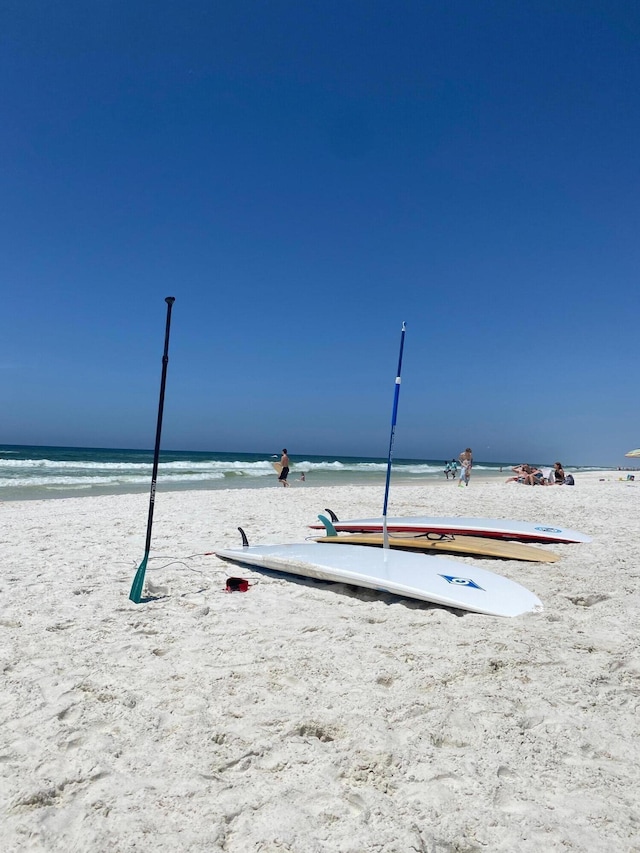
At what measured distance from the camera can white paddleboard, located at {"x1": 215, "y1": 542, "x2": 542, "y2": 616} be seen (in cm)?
412

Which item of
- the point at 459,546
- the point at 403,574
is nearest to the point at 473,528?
the point at 459,546

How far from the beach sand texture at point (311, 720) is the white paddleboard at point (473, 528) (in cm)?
233

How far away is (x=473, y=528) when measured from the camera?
24.7 ft

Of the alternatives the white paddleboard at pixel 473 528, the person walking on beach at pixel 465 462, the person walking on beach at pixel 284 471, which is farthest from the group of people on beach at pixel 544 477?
the white paddleboard at pixel 473 528

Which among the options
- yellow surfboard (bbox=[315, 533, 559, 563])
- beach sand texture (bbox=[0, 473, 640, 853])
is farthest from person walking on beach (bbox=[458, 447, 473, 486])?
beach sand texture (bbox=[0, 473, 640, 853])

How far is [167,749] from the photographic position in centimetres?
236

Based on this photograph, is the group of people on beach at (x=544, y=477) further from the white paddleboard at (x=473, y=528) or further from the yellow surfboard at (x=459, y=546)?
the yellow surfboard at (x=459, y=546)

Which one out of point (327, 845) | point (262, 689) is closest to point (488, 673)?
point (262, 689)

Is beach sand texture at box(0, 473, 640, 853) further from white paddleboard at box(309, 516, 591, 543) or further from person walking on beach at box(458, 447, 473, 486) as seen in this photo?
person walking on beach at box(458, 447, 473, 486)

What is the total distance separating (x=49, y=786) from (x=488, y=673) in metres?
2.31

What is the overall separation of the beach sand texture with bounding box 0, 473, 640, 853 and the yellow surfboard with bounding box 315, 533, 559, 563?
1.06 meters

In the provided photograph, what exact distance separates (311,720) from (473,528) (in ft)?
17.9

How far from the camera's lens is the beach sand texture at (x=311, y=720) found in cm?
191

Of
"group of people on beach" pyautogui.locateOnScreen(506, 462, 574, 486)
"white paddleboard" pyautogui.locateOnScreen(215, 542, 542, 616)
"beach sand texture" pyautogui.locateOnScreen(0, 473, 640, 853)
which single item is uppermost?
"group of people on beach" pyautogui.locateOnScreen(506, 462, 574, 486)
